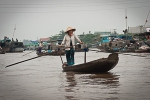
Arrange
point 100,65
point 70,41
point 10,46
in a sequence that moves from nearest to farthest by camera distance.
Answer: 1. point 100,65
2. point 70,41
3. point 10,46

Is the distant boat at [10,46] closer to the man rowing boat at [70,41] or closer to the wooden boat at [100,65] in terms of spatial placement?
the man rowing boat at [70,41]

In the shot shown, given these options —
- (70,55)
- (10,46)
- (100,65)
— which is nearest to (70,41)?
(70,55)

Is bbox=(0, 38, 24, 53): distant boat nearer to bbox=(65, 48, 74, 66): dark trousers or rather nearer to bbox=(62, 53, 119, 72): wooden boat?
bbox=(65, 48, 74, 66): dark trousers

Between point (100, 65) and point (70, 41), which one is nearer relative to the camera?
point (100, 65)

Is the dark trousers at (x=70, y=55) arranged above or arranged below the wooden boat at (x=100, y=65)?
above

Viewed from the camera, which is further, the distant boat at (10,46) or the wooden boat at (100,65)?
the distant boat at (10,46)

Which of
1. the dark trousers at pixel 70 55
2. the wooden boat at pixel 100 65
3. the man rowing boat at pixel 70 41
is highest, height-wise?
the man rowing boat at pixel 70 41

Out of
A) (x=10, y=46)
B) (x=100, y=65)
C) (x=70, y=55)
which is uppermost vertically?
(x=10, y=46)

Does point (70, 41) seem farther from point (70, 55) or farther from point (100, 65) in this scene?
point (100, 65)

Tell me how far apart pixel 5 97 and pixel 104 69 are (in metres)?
4.71

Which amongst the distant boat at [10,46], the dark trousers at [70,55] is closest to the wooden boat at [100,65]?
the dark trousers at [70,55]

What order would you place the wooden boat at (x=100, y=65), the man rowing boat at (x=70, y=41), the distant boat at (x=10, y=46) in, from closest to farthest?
the wooden boat at (x=100, y=65) → the man rowing boat at (x=70, y=41) → the distant boat at (x=10, y=46)

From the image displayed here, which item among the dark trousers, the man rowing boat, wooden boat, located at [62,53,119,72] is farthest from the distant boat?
wooden boat, located at [62,53,119,72]

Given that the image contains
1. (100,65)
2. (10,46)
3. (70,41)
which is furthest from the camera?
(10,46)
